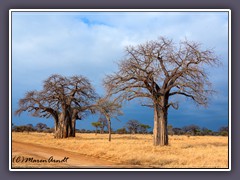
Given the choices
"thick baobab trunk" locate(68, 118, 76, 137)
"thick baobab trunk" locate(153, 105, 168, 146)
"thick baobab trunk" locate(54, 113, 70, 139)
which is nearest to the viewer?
"thick baobab trunk" locate(153, 105, 168, 146)

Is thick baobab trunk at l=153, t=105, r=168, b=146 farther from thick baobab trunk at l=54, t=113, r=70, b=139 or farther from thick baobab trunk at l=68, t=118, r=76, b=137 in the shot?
thick baobab trunk at l=54, t=113, r=70, b=139

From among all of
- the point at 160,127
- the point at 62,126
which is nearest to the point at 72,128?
the point at 62,126

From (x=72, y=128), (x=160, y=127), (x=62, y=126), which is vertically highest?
(x=160, y=127)

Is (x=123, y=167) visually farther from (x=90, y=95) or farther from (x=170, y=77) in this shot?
(x=90, y=95)

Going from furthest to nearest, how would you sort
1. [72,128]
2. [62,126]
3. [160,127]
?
[72,128], [62,126], [160,127]

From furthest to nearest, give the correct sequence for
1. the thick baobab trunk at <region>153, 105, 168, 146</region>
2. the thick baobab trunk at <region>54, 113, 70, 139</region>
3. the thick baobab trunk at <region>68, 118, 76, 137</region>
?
1. the thick baobab trunk at <region>68, 118, 76, 137</region>
2. the thick baobab trunk at <region>54, 113, 70, 139</region>
3. the thick baobab trunk at <region>153, 105, 168, 146</region>

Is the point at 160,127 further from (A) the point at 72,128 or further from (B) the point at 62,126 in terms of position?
(A) the point at 72,128

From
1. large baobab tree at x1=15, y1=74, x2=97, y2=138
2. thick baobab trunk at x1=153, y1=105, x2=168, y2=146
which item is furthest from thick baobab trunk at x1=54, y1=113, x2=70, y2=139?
thick baobab trunk at x1=153, y1=105, x2=168, y2=146

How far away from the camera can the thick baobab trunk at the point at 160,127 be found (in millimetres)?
22297

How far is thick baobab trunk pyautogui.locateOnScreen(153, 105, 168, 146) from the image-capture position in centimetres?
2230

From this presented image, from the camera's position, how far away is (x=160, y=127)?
2253cm

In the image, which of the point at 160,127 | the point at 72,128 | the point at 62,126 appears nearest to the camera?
the point at 160,127

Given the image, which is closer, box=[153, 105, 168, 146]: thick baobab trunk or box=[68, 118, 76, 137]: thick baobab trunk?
box=[153, 105, 168, 146]: thick baobab trunk
